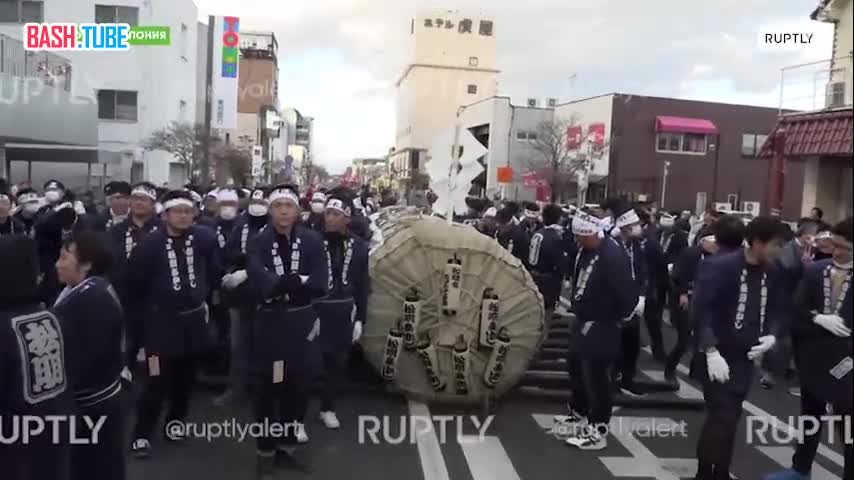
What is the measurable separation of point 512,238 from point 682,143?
31.6m

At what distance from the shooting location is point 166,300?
575cm

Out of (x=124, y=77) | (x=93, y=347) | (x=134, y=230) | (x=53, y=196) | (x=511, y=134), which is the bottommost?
(x=93, y=347)

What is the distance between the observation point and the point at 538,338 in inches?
286

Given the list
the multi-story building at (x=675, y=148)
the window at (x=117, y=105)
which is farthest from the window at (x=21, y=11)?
the multi-story building at (x=675, y=148)

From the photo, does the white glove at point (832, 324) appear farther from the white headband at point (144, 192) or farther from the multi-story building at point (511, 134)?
the multi-story building at point (511, 134)

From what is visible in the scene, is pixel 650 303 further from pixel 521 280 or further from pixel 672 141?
pixel 672 141

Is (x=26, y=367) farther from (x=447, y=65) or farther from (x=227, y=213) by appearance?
(x=447, y=65)

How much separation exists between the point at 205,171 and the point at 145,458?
15.8m

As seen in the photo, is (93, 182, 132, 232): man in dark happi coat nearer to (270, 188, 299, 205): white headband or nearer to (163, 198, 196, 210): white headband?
(163, 198, 196, 210): white headband

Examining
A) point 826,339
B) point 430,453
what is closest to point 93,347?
A: point 430,453

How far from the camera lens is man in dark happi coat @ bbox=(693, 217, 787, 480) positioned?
4891mm

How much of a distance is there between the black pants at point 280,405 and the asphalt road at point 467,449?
26 centimetres

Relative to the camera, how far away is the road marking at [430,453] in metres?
5.61

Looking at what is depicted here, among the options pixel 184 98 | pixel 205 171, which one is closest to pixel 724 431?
pixel 205 171
